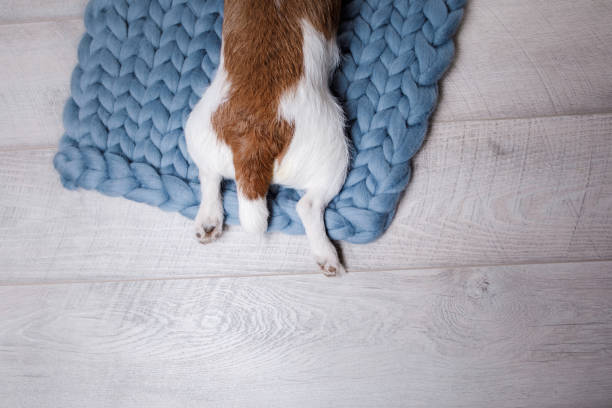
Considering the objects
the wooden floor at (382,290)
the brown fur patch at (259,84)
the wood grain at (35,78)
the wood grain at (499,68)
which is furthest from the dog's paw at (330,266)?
the wood grain at (35,78)

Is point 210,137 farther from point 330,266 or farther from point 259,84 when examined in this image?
point 330,266

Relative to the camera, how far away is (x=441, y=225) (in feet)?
2.89

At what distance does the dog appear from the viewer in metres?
0.72

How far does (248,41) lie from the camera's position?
730 mm

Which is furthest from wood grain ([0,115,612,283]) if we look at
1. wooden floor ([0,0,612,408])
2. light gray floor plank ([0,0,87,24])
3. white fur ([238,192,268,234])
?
light gray floor plank ([0,0,87,24])

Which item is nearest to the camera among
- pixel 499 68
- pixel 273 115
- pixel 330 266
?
pixel 273 115

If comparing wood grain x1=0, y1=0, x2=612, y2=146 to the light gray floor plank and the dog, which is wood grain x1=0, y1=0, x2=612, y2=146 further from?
the dog

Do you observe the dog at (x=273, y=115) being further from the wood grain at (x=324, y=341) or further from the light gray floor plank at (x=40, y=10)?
the light gray floor plank at (x=40, y=10)

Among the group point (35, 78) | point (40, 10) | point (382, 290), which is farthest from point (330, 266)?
point (40, 10)

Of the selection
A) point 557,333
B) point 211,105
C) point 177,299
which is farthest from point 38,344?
point 557,333

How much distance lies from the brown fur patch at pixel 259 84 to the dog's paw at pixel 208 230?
0.12 m

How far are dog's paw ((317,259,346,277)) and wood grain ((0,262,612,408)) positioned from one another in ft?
0.14

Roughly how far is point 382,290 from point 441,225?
173 millimetres

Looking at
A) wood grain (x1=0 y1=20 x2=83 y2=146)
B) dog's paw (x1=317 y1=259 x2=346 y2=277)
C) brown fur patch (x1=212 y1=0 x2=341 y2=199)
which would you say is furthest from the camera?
wood grain (x1=0 y1=20 x2=83 y2=146)
